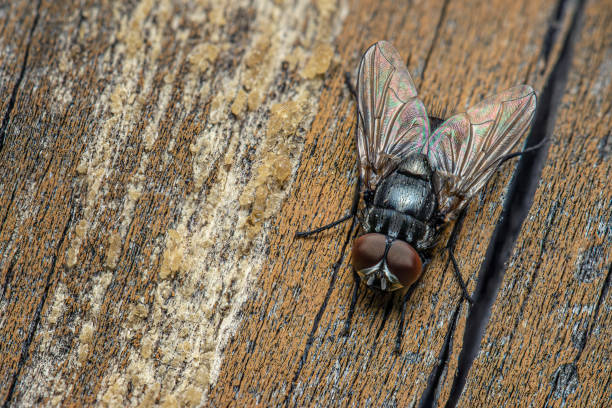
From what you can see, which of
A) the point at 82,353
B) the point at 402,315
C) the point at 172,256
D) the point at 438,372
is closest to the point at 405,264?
the point at 402,315

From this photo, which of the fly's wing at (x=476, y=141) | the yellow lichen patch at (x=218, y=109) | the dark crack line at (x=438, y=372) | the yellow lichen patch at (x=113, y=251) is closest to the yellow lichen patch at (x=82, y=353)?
the yellow lichen patch at (x=113, y=251)

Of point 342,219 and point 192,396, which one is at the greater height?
point 342,219

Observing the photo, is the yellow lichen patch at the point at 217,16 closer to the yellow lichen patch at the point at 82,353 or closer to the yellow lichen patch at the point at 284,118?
the yellow lichen patch at the point at 284,118

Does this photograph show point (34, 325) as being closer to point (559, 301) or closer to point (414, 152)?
point (414, 152)

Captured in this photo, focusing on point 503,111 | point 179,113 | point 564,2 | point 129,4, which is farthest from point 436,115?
point 129,4

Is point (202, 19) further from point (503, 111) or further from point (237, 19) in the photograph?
point (503, 111)

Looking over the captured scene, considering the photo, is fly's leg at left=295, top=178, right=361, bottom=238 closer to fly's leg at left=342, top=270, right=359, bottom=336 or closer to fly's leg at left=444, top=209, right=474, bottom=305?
fly's leg at left=342, top=270, right=359, bottom=336
